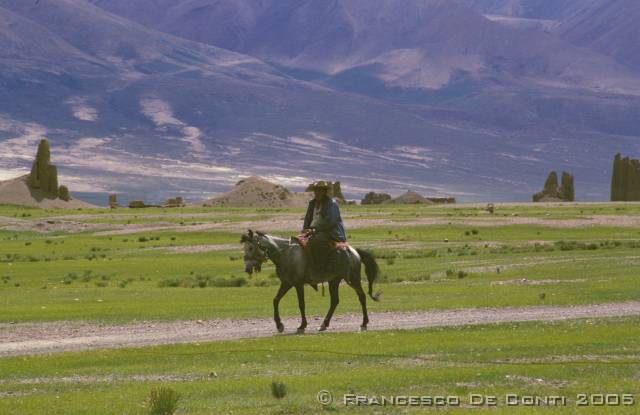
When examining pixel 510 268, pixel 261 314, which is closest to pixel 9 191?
pixel 510 268

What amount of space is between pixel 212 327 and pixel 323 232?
3.16 metres

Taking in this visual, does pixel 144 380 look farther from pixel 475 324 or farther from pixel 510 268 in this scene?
pixel 510 268

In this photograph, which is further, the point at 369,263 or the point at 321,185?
the point at 369,263

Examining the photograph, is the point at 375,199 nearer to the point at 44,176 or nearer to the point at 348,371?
the point at 44,176

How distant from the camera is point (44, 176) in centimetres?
11181

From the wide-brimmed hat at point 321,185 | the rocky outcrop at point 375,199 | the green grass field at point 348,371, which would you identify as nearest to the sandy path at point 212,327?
the green grass field at point 348,371

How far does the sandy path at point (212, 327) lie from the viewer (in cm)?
2305

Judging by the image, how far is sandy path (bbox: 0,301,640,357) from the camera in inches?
907

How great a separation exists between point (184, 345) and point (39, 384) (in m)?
3.78

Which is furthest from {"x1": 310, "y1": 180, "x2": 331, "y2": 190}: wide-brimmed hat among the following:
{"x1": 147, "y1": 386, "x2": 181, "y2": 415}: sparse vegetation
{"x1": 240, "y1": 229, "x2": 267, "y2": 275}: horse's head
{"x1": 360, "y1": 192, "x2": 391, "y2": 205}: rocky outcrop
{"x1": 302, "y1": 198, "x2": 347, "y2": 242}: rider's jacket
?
{"x1": 360, "y1": 192, "x2": 391, "y2": 205}: rocky outcrop

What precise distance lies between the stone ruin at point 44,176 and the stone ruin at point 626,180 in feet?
158

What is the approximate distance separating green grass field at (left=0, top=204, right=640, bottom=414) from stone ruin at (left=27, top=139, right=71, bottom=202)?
50157mm

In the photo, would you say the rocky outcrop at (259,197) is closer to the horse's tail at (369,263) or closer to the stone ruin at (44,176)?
the stone ruin at (44,176)

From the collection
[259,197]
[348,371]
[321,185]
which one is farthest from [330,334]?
[259,197]
